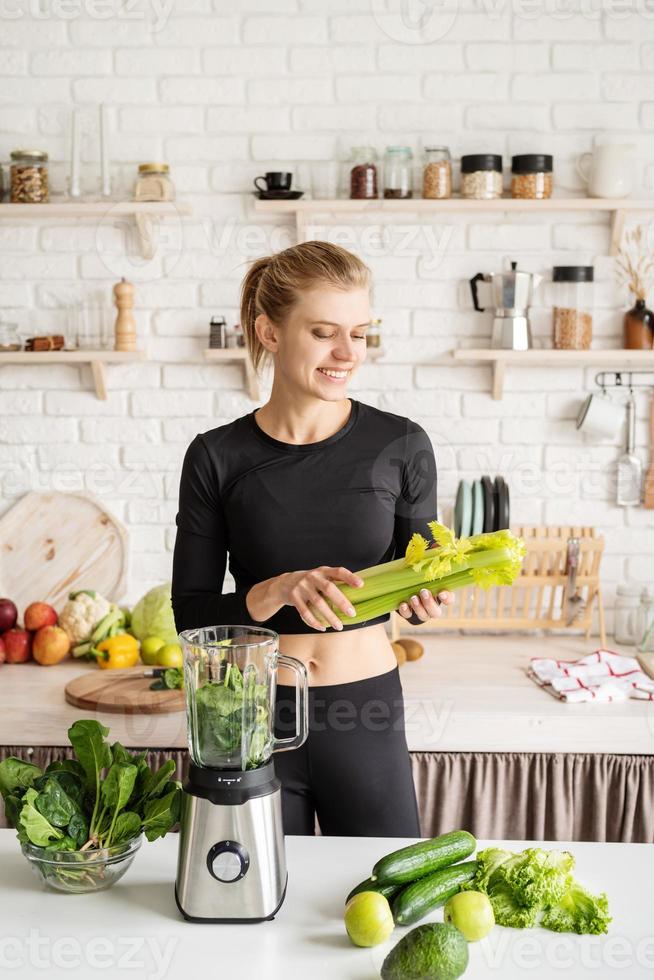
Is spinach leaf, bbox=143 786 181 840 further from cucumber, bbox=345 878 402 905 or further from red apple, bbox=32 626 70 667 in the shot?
red apple, bbox=32 626 70 667

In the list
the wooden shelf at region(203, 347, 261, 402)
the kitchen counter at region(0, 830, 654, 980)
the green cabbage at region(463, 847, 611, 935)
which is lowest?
the kitchen counter at region(0, 830, 654, 980)

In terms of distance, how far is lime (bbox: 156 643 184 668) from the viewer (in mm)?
2580

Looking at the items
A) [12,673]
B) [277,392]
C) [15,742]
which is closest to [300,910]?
[277,392]

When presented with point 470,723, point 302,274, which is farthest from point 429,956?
point 470,723

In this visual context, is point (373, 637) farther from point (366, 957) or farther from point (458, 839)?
point (366, 957)

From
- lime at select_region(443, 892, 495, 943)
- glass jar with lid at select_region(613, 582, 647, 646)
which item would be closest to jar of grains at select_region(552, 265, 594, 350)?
glass jar with lid at select_region(613, 582, 647, 646)

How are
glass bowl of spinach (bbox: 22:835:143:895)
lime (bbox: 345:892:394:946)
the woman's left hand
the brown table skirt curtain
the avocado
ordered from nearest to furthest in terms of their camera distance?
1. the avocado
2. lime (bbox: 345:892:394:946)
3. glass bowl of spinach (bbox: 22:835:143:895)
4. the woman's left hand
5. the brown table skirt curtain

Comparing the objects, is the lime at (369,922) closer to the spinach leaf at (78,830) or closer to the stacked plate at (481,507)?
the spinach leaf at (78,830)

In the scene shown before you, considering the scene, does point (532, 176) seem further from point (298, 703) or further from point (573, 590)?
point (298, 703)

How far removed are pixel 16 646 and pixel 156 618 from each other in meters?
0.37

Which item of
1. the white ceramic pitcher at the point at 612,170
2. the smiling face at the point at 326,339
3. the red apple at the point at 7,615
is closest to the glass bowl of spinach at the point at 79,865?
the smiling face at the point at 326,339

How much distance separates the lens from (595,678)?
8.00 feet

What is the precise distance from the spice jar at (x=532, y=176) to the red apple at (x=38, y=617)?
1.67 m

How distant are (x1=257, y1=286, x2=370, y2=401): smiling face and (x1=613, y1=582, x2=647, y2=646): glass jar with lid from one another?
1545 millimetres
